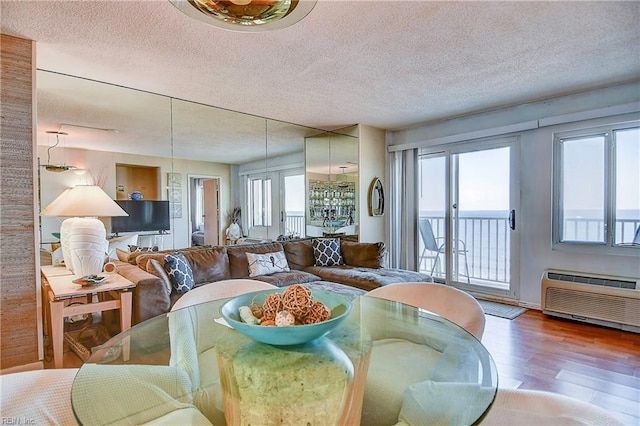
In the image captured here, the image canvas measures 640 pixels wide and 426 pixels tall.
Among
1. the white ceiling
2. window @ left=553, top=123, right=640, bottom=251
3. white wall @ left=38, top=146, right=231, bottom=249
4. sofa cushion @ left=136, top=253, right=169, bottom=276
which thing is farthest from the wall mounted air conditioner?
sofa cushion @ left=136, top=253, right=169, bottom=276

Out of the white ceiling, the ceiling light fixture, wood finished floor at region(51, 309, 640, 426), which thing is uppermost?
the white ceiling

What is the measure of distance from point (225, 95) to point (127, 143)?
115 cm

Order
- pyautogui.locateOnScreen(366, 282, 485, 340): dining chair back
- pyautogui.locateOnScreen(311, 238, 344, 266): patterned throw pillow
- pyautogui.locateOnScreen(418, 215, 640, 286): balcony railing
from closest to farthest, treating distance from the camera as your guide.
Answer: pyautogui.locateOnScreen(366, 282, 485, 340): dining chair back → pyautogui.locateOnScreen(311, 238, 344, 266): patterned throw pillow → pyautogui.locateOnScreen(418, 215, 640, 286): balcony railing

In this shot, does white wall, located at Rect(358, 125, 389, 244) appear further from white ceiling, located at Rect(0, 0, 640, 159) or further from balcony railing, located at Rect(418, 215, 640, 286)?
white ceiling, located at Rect(0, 0, 640, 159)

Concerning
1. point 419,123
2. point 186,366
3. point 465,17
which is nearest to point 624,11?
point 465,17

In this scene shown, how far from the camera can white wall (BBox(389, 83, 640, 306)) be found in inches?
130

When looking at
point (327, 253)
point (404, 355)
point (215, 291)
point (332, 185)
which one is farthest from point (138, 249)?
point (404, 355)

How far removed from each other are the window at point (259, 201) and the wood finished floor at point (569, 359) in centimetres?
234

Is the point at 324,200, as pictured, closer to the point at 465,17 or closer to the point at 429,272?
the point at 429,272

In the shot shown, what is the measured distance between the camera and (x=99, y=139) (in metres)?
3.26

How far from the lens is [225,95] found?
342 centimetres

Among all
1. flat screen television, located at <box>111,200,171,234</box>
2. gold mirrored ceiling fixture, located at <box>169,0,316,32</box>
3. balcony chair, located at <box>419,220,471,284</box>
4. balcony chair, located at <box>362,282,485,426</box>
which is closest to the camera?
balcony chair, located at <box>362,282,485,426</box>

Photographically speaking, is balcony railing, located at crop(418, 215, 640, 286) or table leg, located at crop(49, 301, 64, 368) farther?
balcony railing, located at crop(418, 215, 640, 286)
